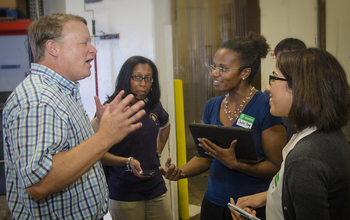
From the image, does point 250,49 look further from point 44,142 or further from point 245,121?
point 44,142

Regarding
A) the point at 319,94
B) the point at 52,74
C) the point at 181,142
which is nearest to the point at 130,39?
the point at 181,142

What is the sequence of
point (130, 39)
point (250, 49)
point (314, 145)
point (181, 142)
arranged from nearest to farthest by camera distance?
1. point (314, 145)
2. point (250, 49)
3. point (130, 39)
4. point (181, 142)

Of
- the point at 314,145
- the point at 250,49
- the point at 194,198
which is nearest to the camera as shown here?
the point at 314,145

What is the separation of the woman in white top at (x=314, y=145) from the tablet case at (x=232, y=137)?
0.92ft

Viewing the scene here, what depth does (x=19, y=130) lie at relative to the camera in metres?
0.86

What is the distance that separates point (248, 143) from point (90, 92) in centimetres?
200

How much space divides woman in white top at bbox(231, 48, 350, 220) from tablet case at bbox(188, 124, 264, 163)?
28 cm

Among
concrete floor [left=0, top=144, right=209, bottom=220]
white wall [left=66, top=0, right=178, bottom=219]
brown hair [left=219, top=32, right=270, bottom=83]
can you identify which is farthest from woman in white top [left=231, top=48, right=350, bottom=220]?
concrete floor [left=0, top=144, right=209, bottom=220]

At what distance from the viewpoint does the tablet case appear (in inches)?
48.5

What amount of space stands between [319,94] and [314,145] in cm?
19

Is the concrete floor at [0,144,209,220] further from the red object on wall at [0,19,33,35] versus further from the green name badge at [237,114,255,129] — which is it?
the red object on wall at [0,19,33,35]

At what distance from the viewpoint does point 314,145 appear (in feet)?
2.73

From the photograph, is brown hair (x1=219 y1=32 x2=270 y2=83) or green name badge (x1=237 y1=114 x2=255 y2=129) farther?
brown hair (x1=219 y1=32 x2=270 y2=83)

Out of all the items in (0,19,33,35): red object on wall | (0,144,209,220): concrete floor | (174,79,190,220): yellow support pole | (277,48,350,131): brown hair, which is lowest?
(0,144,209,220): concrete floor
